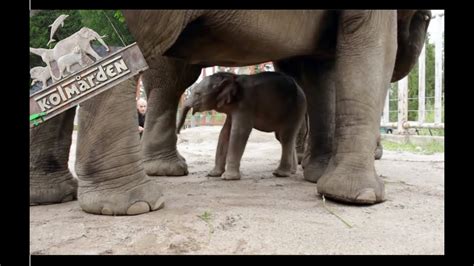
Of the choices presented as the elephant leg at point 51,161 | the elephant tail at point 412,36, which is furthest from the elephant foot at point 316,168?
the elephant leg at point 51,161

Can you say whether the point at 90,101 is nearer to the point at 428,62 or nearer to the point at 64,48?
the point at 64,48

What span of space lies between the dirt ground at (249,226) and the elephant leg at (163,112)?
60 cm

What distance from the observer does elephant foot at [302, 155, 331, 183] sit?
9.05 ft

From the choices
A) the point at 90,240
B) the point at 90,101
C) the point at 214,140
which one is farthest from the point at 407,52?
the point at 214,140

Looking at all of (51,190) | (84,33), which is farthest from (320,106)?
(84,33)

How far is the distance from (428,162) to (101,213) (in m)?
3.27

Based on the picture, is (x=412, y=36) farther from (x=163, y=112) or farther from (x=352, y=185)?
(x=163, y=112)

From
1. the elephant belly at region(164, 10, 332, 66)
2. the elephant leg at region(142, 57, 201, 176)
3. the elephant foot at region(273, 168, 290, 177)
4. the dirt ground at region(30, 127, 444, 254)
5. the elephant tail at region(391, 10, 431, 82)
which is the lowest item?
the dirt ground at region(30, 127, 444, 254)

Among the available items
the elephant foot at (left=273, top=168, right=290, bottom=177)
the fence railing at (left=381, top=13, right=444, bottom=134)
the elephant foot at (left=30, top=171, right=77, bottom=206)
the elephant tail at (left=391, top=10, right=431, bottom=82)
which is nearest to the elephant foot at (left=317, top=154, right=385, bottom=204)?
the elephant foot at (left=273, top=168, right=290, bottom=177)

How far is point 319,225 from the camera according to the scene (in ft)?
5.27

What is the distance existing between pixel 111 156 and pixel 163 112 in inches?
51.4

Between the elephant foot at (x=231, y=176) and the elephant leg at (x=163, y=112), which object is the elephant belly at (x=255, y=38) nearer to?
the elephant leg at (x=163, y=112)

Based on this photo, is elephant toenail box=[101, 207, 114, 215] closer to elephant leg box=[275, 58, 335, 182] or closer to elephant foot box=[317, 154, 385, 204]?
elephant foot box=[317, 154, 385, 204]

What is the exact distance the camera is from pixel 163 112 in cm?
298
